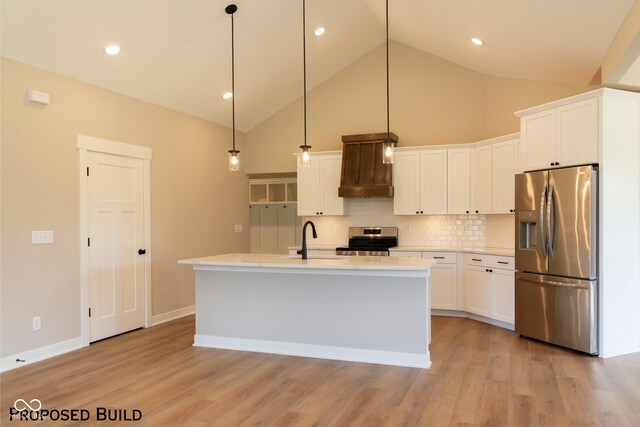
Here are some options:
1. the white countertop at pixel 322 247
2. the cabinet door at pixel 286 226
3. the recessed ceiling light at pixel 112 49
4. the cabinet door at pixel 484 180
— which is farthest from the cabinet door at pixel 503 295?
the recessed ceiling light at pixel 112 49

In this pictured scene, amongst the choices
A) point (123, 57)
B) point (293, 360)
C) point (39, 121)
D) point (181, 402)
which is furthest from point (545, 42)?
point (39, 121)

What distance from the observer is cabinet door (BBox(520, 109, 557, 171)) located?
4582 mm

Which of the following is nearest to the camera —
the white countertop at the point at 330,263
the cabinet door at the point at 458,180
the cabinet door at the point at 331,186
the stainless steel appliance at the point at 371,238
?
the white countertop at the point at 330,263

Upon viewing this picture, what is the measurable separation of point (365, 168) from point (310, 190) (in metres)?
0.96

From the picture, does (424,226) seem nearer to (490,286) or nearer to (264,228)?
(490,286)

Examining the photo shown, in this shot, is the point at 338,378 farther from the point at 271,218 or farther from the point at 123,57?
the point at 271,218

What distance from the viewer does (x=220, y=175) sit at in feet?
23.0

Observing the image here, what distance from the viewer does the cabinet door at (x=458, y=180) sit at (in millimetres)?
6129

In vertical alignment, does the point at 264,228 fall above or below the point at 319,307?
above

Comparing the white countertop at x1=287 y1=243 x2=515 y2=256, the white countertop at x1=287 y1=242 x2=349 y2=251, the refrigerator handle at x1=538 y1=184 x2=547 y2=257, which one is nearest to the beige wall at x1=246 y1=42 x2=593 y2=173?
the white countertop at x1=287 y1=242 x2=349 y2=251

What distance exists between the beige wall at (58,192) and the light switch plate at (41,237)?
4cm

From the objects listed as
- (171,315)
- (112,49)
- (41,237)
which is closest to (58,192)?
(41,237)

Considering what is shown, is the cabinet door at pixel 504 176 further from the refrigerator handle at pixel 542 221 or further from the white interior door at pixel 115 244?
the white interior door at pixel 115 244

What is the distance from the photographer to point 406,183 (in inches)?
254
